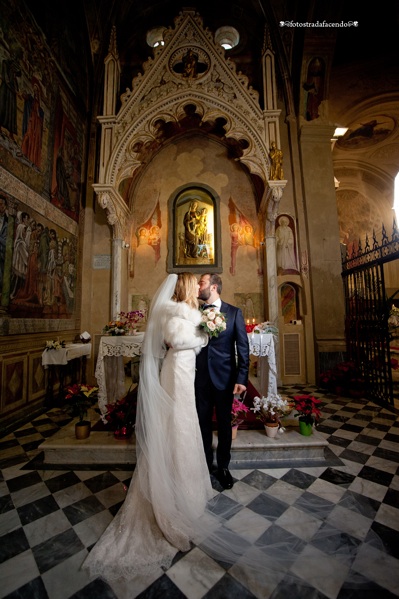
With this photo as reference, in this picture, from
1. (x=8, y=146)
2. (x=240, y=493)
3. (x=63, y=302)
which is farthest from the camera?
(x=63, y=302)

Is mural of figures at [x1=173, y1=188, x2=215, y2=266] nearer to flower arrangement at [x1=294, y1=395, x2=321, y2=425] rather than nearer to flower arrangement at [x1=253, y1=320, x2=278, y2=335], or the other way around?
flower arrangement at [x1=253, y1=320, x2=278, y2=335]

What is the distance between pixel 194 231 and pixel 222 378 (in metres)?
5.74

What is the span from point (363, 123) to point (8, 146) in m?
12.5

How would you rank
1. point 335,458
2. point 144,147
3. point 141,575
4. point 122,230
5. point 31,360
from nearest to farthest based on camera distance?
point 141,575, point 335,458, point 31,360, point 144,147, point 122,230

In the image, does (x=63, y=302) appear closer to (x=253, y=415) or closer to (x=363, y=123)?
(x=253, y=415)

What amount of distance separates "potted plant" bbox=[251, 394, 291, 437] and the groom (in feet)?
3.09

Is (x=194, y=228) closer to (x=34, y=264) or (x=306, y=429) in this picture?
(x=34, y=264)

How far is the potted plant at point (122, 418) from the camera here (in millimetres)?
3523

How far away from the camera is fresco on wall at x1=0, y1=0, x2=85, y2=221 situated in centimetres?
472

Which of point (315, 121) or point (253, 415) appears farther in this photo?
point (315, 121)

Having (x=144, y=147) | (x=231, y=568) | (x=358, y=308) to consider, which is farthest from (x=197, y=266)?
(x=231, y=568)

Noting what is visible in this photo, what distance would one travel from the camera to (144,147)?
6863 mm

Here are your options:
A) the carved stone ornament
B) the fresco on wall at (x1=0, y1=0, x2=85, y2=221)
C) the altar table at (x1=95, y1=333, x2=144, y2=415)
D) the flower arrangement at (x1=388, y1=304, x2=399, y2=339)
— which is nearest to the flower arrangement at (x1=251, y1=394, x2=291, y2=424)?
the altar table at (x1=95, y1=333, x2=144, y2=415)

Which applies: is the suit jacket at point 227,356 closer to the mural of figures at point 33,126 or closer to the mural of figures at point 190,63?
the mural of figures at point 33,126
